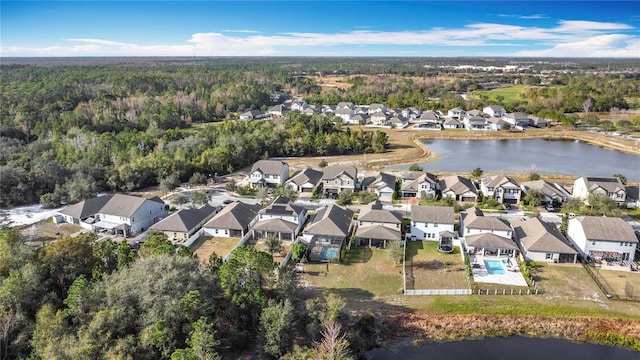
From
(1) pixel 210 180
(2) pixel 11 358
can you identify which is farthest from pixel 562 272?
(1) pixel 210 180

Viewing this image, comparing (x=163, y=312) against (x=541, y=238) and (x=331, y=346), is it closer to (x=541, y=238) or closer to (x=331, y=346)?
(x=331, y=346)

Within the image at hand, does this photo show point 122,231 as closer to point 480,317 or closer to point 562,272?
point 480,317

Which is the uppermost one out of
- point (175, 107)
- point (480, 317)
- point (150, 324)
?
point (175, 107)

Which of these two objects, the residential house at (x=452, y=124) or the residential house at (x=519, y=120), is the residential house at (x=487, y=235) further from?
the residential house at (x=519, y=120)

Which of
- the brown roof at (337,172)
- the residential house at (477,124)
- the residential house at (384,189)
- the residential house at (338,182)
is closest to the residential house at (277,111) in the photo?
the residential house at (477,124)

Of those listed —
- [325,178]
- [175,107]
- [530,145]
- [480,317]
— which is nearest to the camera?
[480,317]
